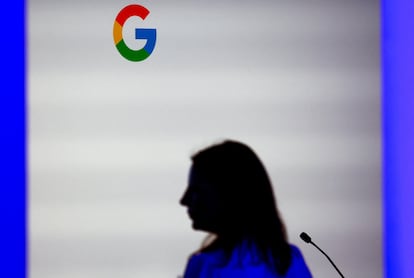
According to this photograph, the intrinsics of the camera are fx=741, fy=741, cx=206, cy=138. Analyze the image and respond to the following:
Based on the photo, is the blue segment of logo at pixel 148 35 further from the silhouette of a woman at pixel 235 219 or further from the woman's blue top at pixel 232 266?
the woman's blue top at pixel 232 266

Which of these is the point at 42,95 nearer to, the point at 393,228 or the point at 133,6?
the point at 133,6

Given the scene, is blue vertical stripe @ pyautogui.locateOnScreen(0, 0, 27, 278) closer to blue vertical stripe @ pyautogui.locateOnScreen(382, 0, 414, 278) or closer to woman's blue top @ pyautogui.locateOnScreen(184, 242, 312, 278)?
woman's blue top @ pyautogui.locateOnScreen(184, 242, 312, 278)

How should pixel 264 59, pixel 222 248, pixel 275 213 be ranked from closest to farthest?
pixel 222 248
pixel 275 213
pixel 264 59

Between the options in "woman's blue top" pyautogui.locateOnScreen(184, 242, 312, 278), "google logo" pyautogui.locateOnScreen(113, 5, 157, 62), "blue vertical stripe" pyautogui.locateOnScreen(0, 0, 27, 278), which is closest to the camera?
"blue vertical stripe" pyautogui.locateOnScreen(0, 0, 27, 278)

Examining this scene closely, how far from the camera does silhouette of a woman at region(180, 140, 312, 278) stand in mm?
2852

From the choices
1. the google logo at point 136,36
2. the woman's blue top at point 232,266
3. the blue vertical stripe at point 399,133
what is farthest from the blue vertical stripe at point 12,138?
the google logo at point 136,36

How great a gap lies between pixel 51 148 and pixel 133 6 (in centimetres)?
100

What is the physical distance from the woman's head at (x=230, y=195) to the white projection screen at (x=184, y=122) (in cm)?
145

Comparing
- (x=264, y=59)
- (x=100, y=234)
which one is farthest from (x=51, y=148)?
(x=264, y=59)

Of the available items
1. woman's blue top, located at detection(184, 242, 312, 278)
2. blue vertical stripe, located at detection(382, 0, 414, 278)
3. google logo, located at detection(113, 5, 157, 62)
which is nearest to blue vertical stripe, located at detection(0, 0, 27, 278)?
woman's blue top, located at detection(184, 242, 312, 278)

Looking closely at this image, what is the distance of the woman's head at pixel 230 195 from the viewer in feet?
9.65

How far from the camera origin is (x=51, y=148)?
4.54 meters

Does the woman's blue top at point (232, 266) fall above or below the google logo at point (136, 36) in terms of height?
below

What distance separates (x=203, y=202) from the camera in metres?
2.94
